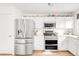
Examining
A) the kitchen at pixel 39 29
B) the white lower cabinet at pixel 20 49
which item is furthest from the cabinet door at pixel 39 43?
the white lower cabinet at pixel 20 49

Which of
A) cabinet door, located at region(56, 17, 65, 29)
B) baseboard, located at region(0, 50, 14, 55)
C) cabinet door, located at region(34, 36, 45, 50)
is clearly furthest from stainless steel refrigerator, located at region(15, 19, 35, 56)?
cabinet door, located at region(56, 17, 65, 29)

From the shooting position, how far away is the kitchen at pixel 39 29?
15.9 feet

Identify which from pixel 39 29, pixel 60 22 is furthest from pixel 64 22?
pixel 39 29

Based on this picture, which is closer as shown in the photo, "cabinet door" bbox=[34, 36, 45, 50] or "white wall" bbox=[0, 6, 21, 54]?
"white wall" bbox=[0, 6, 21, 54]

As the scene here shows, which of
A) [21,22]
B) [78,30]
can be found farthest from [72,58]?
[78,30]

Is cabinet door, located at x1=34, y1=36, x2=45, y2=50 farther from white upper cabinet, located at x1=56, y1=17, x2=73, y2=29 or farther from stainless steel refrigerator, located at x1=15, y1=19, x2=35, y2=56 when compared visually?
white upper cabinet, located at x1=56, y1=17, x2=73, y2=29

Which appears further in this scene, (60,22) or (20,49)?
(60,22)

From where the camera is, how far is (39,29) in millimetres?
6266

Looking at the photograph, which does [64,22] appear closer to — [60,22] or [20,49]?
[60,22]

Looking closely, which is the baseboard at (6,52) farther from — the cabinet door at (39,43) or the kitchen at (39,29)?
the cabinet door at (39,43)

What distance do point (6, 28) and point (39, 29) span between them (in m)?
1.89

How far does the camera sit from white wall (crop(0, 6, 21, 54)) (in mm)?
4887

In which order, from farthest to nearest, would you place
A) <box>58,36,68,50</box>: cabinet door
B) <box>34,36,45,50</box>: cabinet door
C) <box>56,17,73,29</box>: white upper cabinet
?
<box>56,17,73,29</box>: white upper cabinet, <box>34,36,45,50</box>: cabinet door, <box>58,36,68,50</box>: cabinet door

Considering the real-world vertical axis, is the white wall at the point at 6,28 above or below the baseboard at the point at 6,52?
above
